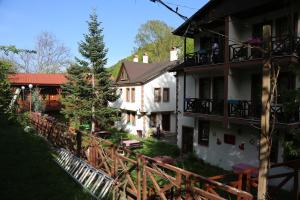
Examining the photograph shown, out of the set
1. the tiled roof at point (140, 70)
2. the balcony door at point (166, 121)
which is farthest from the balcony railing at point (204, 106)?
the balcony door at point (166, 121)

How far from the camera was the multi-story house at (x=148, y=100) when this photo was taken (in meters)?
25.2

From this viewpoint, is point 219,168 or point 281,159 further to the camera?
point 219,168

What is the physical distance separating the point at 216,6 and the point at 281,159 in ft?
26.4

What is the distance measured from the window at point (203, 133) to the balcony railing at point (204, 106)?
1.32 metres

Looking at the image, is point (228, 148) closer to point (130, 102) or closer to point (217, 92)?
point (217, 92)

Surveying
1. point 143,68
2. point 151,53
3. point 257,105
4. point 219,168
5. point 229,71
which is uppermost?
point 151,53

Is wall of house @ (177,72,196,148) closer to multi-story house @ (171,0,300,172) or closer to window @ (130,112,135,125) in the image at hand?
multi-story house @ (171,0,300,172)

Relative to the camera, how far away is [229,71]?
12586mm

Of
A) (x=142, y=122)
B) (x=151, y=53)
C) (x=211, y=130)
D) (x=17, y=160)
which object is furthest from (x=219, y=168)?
(x=151, y=53)

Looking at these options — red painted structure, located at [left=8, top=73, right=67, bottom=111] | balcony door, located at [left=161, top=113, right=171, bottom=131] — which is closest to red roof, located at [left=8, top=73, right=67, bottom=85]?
red painted structure, located at [left=8, top=73, right=67, bottom=111]

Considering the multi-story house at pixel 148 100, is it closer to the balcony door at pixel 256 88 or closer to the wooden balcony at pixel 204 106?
the wooden balcony at pixel 204 106

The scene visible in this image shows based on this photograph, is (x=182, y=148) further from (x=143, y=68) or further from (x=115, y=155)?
(x=143, y=68)

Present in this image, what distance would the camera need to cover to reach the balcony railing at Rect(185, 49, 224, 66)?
1338 cm

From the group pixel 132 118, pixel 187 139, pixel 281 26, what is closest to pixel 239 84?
pixel 281 26
